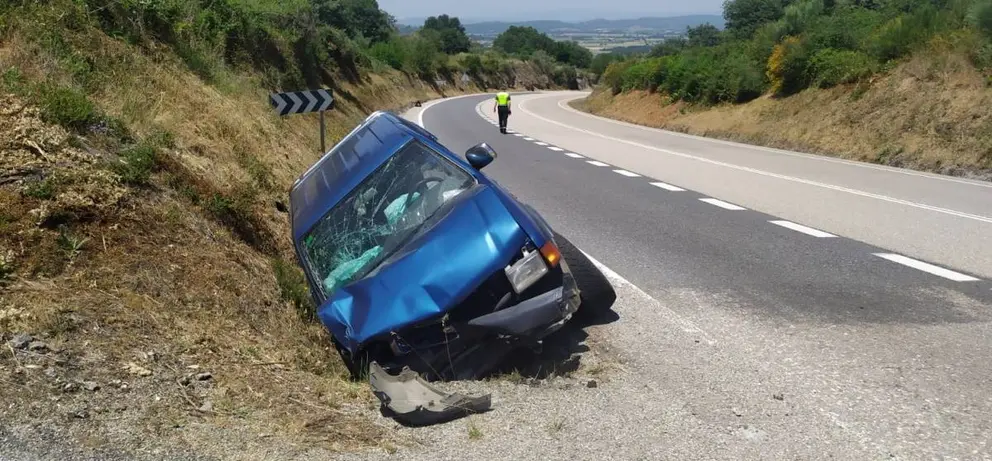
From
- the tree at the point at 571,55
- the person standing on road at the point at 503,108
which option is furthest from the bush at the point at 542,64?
the person standing on road at the point at 503,108

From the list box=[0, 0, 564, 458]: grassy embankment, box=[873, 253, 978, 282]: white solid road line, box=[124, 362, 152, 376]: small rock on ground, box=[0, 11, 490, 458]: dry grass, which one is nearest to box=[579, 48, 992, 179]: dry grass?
box=[873, 253, 978, 282]: white solid road line

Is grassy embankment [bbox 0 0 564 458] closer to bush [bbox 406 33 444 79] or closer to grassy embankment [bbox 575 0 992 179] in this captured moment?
grassy embankment [bbox 575 0 992 179]

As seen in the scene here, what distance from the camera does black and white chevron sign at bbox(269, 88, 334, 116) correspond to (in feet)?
44.9

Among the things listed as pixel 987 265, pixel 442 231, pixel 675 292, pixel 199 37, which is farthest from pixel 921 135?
pixel 442 231

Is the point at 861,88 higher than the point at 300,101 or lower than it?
lower

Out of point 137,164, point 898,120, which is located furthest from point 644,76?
point 137,164

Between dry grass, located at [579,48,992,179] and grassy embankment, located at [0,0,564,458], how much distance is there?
13.3 m

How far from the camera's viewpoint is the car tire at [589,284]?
5.99 m

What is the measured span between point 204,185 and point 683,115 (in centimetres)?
2798

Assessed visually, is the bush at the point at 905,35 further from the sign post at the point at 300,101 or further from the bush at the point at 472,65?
the bush at the point at 472,65

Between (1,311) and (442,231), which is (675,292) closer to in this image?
(442,231)

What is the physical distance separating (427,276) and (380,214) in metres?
0.99

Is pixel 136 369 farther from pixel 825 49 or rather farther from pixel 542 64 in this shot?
pixel 542 64

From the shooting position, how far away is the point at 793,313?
6.52 m
